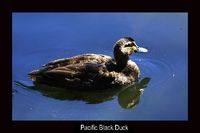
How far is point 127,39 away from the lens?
1003 cm

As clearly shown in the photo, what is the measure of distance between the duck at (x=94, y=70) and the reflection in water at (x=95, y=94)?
5 centimetres

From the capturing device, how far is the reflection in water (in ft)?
32.0

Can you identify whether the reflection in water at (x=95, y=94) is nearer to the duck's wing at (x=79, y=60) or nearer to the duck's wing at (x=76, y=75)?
the duck's wing at (x=76, y=75)

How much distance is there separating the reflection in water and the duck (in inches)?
1.9

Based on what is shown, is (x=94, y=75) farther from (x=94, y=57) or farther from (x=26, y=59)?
(x=26, y=59)

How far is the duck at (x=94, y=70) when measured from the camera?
32.1 ft

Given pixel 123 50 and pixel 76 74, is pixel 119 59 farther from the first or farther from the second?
pixel 76 74

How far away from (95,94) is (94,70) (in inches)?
9.4

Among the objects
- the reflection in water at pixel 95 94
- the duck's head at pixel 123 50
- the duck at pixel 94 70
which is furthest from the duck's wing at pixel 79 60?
the reflection in water at pixel 95 94

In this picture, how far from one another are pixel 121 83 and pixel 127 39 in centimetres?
47

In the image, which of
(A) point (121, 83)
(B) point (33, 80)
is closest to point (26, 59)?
(B) point (33, 80)

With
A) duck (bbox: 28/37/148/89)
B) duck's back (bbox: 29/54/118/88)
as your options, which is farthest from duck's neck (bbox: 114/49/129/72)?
duck's back (bbox: 29/54/118/88)

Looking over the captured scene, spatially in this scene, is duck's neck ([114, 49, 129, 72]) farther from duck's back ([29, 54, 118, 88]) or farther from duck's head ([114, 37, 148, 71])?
duck's back ([29, 54, 118, 88])

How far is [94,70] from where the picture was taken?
32.1ft
